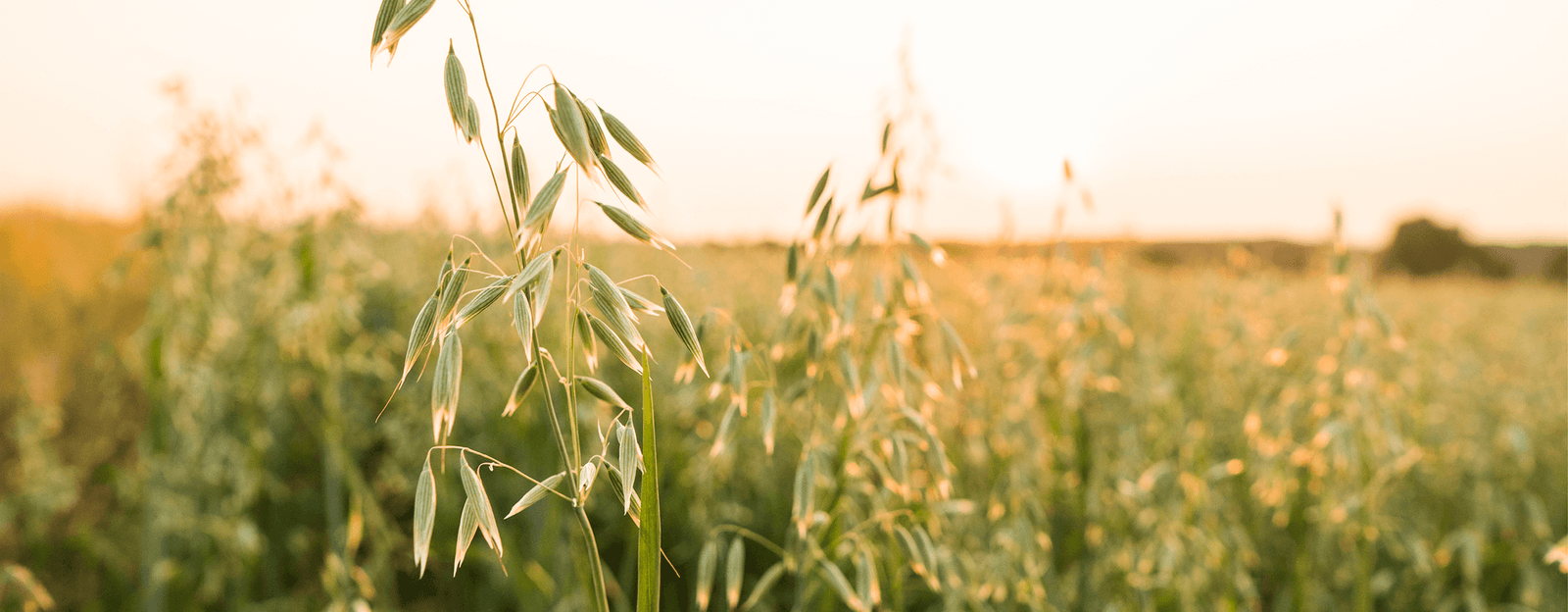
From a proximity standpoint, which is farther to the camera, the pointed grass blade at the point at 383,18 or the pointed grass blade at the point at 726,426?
the pointed grass blade at the point at 726,426

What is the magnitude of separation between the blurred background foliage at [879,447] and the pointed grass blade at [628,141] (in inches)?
16.4

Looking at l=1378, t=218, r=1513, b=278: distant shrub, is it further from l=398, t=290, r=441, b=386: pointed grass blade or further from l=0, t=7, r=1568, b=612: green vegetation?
l=398, t=290, r=441, b=386: pointed grass blade

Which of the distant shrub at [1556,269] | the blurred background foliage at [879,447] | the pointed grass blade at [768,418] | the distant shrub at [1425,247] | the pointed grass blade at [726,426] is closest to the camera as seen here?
the pointed grass blade at [768,418]

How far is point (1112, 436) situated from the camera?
277 centimetres

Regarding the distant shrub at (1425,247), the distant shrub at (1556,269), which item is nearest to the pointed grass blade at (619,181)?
the distant shrub at (1556,269)

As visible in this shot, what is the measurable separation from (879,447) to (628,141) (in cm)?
80

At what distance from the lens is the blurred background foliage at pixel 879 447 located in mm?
1704

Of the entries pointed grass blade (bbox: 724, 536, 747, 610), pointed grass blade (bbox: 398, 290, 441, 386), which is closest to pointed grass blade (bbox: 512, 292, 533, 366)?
pointed grass blade (bbox: 398, 290, 441, 386)

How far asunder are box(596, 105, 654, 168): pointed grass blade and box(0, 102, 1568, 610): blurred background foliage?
0.42 meters

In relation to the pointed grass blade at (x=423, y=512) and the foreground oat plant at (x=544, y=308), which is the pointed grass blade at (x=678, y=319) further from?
the pointed grass blade at (x=423, y=512)

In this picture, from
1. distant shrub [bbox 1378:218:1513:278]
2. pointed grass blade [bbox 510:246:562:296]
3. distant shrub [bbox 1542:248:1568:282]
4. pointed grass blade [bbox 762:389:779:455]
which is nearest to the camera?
pointed grass blade [bbox 510:246:562:296]

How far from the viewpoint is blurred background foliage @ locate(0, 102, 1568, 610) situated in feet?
5.59

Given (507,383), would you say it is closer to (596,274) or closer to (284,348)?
(284,348)

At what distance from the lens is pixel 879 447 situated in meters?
1.29
